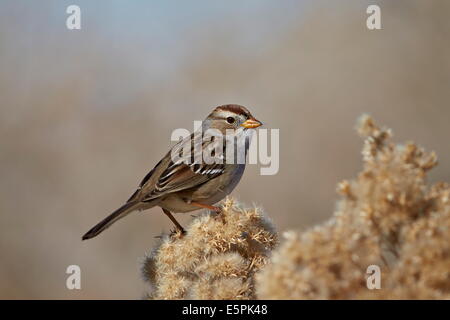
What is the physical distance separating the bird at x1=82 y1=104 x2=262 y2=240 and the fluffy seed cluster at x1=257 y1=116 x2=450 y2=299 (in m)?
2.02

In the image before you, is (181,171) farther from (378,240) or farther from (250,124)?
(378,240)

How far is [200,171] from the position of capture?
4.23 m

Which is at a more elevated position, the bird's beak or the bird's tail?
the bird's beak

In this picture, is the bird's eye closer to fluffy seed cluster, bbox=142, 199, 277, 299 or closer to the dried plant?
fluffy seed cluster, bbox=142, 199, 277, 299

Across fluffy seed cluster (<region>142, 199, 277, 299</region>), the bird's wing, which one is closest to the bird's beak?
the bird's wing

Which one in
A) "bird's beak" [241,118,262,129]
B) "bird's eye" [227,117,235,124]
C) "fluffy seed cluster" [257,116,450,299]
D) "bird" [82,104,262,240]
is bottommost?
"fluffy seed cluster" [257,116,450,299]

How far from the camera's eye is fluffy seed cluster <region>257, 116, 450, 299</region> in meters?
1.74

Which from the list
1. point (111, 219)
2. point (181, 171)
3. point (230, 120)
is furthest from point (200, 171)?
point (111, 219)

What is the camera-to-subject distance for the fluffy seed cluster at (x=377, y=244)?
1742 millimetres

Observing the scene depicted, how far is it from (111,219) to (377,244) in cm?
196

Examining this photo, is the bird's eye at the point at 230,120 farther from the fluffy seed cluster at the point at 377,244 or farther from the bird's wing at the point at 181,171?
the fluffy seed cluster at the point at 377,244

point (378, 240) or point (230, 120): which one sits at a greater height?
point (230, 120)

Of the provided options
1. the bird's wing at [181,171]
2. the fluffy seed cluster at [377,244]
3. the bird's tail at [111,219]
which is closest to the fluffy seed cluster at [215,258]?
the bird's tail at [111,219]
